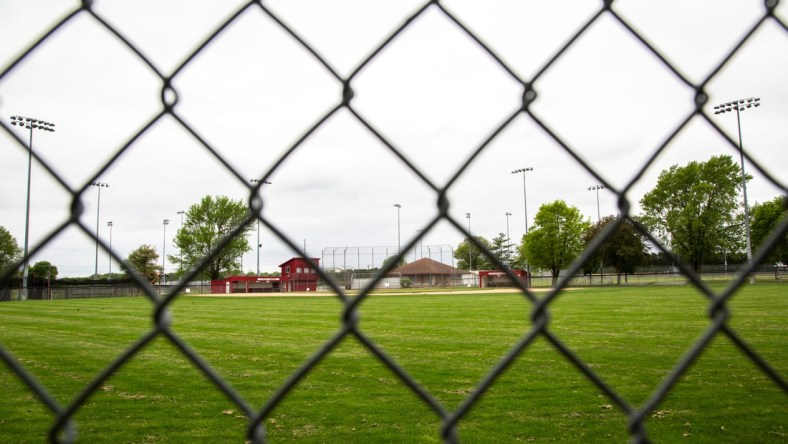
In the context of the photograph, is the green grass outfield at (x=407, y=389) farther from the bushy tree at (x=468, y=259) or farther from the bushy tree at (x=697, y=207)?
the bushy tree at (x=468, y=259)

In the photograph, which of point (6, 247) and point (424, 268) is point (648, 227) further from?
point (424, 268)

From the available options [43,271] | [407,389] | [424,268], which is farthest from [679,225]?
[43,271]

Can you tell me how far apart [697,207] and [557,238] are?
17.1 meters

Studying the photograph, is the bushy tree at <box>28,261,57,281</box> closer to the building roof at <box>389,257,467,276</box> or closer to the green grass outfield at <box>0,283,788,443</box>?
the green grass outfield at <box>0,283,788,443</box>

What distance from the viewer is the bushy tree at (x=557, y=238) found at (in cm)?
5484

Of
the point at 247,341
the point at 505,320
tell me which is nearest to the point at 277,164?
the point at 247,341

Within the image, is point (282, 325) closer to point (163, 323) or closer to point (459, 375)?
point (459, 375)

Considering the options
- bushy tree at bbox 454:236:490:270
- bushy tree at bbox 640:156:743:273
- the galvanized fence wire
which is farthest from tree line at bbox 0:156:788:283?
bushy tree at bbox 454:236:490:270

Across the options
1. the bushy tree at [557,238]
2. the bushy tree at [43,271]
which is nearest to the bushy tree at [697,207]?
the bushy tree at [557,238]

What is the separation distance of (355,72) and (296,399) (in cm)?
536

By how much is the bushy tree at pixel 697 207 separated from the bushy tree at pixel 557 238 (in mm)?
10860

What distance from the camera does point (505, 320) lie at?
14.2m

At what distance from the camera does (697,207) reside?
3891 centimetres

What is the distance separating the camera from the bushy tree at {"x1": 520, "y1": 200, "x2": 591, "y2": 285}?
54.8 metres
